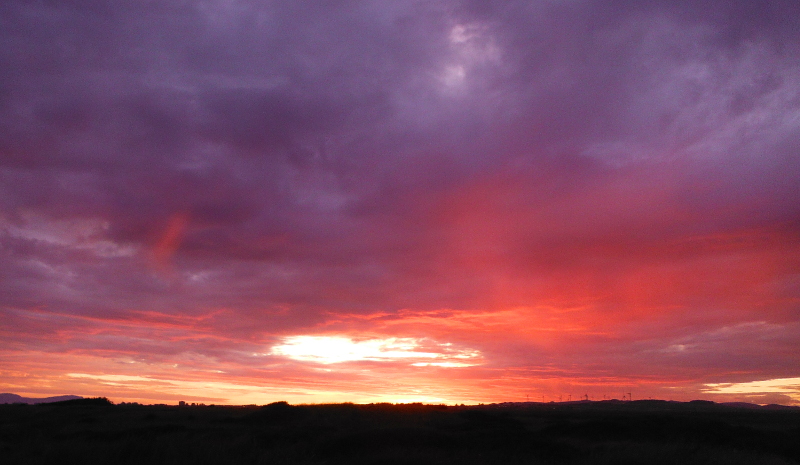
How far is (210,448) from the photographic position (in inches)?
661

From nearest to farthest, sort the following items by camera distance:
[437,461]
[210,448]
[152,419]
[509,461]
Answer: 1. [210,448]
2. [437,461]
3. [509,461]
4. [152,419]

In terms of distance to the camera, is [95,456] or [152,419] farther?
[152,419]

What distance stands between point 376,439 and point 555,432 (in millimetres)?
23210

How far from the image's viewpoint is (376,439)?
2588 centimetres

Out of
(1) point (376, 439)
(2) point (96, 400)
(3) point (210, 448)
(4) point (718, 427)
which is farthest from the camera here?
(2) point (96, 400)

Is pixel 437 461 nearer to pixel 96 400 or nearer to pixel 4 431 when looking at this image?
pixel 4 431

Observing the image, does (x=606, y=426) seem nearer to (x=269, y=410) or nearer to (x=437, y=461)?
(x=437, y=461)

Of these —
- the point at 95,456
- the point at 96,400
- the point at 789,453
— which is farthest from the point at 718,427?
the point at 96,400

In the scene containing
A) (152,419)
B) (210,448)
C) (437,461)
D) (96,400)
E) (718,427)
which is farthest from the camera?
(96,400)

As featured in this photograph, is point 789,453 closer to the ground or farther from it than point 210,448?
closer to the ground

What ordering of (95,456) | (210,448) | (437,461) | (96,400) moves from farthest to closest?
(96,400), (437,461), (210,448), (95,456)

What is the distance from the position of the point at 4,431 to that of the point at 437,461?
2936 centimetres

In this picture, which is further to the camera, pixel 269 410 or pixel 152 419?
pixel 269 410

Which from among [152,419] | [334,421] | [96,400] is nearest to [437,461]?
[334,421]
